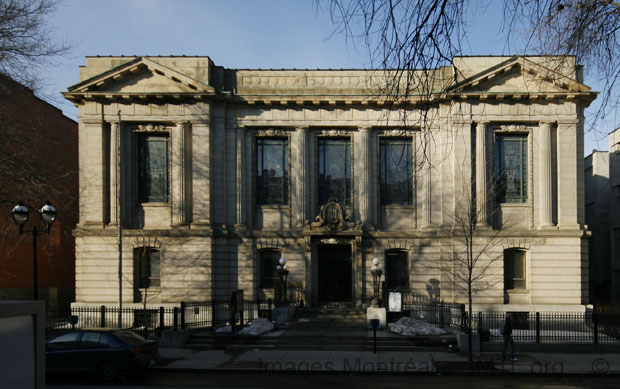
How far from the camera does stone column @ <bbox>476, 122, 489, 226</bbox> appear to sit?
91.0 feet

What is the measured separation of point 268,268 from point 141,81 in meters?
12.0

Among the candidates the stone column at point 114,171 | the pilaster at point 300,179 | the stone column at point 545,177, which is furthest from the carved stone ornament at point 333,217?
the stone column at point 114,171

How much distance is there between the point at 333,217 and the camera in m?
29.1

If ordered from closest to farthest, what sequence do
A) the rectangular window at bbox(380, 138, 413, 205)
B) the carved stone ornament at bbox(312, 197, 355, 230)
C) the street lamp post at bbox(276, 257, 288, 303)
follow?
the street lamp post at bbox(276, 257, 288, 303), the carved stone ornament at bbox(312, 197, 355, 230), the rectangular window at bbox(380, 138, 413, 205)

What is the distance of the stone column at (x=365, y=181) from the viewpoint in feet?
96.1

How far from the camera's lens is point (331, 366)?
18047 millimetres

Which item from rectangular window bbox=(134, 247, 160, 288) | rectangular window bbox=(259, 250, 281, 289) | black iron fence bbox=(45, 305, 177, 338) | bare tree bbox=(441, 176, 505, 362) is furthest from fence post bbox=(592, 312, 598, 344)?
rectangular window bbox=(134, 247, 160, 288)

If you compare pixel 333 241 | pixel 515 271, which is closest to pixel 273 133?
pixel 333 241

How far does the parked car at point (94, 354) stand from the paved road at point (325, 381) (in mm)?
395

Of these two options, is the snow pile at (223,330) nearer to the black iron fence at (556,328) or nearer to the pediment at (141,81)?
the black iron fence at (556,328)

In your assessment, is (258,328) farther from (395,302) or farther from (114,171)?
(114,171)

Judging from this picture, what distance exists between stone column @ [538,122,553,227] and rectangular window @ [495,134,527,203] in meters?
0.90

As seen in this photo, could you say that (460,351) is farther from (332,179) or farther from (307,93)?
(307,93)

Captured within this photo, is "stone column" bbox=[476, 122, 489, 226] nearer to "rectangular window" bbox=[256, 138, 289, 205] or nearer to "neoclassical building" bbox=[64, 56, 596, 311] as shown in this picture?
"neoclassical building" bbox=[64, 56, 596, 311]
